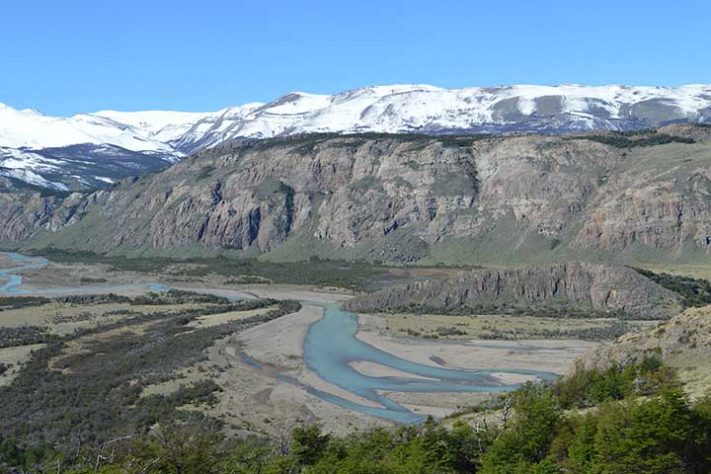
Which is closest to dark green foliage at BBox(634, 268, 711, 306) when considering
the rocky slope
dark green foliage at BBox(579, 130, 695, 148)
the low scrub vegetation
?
dark green foliage at BBox(579, 130, 695, 148)

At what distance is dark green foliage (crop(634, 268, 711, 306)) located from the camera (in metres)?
116

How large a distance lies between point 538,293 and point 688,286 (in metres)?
21.4

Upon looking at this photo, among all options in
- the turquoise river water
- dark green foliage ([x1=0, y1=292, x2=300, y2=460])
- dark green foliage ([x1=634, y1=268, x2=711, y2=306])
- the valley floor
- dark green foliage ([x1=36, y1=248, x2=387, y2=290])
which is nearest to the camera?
dark green foliage ([x1=0, y1=292, x2=300, y2=460])

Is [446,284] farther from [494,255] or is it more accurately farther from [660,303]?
[494,255]

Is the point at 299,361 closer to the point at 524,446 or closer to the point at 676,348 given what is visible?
the point at 676,348

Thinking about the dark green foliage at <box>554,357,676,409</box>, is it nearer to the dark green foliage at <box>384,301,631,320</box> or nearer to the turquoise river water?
the turquoise river water

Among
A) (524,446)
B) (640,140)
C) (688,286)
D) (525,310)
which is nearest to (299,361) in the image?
(525,310)

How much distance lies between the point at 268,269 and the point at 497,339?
328ft

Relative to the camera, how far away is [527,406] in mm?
38219

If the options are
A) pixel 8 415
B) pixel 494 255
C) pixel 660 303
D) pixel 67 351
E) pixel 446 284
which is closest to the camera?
pixel 8 415

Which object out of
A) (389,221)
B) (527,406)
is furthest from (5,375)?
(389,221)

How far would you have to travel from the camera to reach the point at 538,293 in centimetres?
12425

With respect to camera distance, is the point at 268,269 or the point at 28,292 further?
the point at 268,269

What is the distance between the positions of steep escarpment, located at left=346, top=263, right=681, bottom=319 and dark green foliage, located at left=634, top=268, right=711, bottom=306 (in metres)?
2.41
